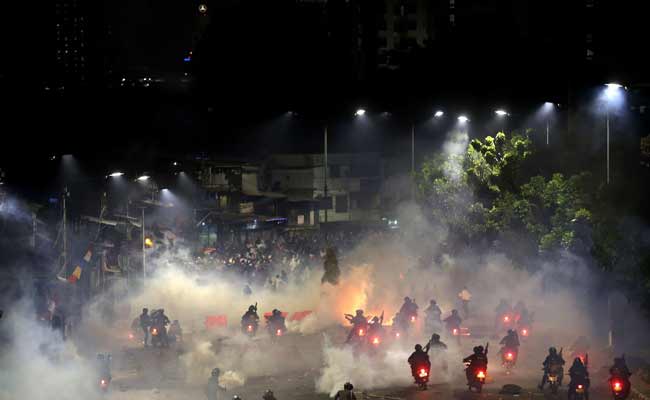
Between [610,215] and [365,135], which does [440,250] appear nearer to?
[610,215]

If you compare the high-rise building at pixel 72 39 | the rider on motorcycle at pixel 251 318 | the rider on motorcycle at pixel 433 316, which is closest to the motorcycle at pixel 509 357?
the rider on motorcycle at pixel 433 316

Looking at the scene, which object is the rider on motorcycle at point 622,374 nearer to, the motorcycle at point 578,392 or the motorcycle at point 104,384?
the motorcycle at point 578,392

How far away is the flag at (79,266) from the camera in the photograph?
34.0 m

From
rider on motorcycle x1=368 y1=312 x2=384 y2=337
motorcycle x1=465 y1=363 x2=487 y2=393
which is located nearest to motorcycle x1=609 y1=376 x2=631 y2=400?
motorcycle x1=465 y1=363 x2=487 y2=393

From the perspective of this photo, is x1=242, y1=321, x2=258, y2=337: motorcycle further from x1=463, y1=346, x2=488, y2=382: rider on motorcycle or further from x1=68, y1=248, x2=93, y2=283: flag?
x1=463, y1=346, x2=488, y2=382: rider on motorcycle

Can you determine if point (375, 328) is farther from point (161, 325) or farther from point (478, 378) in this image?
point (161, 325)

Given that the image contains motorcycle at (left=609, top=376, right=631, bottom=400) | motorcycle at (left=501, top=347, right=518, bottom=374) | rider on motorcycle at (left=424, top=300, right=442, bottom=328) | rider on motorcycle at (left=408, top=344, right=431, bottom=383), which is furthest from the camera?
rider on motorcycle at (left=424, top=300, right=442, bottom=328)

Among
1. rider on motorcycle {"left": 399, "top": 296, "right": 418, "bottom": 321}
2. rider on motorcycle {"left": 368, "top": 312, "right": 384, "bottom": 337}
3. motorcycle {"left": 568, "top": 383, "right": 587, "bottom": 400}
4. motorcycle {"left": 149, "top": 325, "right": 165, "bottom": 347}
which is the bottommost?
motorcycle {"left": 568, "top": 383, "right": 587, "bottom": 400}

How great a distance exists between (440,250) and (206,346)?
21703 mm

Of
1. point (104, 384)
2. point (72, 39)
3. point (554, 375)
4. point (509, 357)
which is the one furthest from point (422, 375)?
point (72, 39)

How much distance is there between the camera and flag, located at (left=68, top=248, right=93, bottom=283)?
3400 cm

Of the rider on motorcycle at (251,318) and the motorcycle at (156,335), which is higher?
the rider on motorcycle at (251,318)

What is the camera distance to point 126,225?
1762 inches

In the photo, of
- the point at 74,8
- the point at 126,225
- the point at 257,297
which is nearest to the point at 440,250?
the point at 257,297
